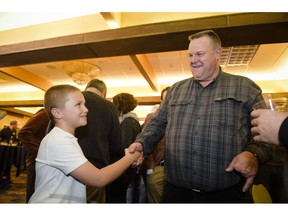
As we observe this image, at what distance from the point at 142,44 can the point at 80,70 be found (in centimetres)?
265

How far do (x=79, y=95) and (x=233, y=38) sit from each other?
264cm

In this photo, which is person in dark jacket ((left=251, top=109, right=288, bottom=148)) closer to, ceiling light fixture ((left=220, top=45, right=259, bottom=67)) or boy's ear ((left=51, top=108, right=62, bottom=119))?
Answer: boy's ear ((left=51, top=108, right=62, bottom=119))

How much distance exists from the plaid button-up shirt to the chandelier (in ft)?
15.2

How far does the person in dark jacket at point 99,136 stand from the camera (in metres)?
1.66

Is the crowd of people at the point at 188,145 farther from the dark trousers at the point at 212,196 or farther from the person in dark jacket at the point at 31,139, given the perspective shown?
the person in dark jacket at the point at 31,139

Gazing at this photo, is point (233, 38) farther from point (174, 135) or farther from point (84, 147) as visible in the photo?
point (84, 147)

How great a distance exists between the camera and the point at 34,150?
2.41m

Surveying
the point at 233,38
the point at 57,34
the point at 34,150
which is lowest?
the point at 34,150

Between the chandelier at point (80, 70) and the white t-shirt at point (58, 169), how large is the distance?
185 inches

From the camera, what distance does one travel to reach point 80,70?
5.73 m

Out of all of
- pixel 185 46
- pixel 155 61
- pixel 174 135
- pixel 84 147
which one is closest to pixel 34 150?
pixel 84 147

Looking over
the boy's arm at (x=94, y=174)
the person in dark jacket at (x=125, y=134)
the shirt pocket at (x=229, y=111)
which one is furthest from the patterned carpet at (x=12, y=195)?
the shirt pocket at (x=229, y=111)

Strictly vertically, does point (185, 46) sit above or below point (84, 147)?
above

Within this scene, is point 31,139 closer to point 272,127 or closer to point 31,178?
point 31,178
